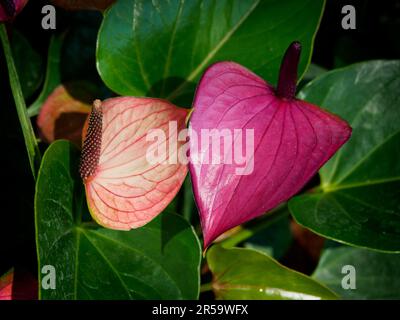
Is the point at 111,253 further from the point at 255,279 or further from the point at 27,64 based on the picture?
the point at 27,64

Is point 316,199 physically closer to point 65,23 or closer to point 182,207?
point 182,207

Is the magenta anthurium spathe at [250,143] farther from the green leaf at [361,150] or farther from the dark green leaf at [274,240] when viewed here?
the dark green leaf at [274,240]

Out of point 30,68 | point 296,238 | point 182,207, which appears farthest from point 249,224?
point 30,68

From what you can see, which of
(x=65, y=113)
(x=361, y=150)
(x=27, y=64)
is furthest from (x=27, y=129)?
(x=361, y=150)

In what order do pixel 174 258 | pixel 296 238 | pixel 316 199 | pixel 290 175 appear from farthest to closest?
pixel 296 238 < pixel 316 199 < pixel 174 258 < pixel 290 175

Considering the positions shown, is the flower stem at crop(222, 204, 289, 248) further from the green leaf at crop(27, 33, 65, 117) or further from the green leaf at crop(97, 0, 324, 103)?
the green leaf at crop(27, 33, 65, 117)

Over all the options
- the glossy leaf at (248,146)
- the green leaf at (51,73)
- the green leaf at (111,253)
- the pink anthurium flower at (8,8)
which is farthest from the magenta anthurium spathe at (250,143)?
the green leaf at (51,73)

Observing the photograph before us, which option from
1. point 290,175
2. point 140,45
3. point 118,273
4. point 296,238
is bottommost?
point 296,238
